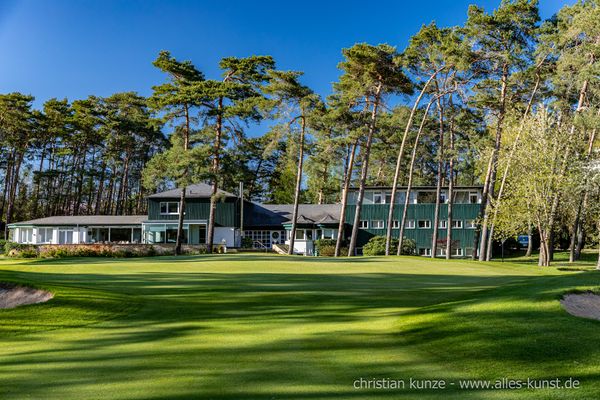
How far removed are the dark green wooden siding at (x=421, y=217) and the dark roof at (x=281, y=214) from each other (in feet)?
10.9

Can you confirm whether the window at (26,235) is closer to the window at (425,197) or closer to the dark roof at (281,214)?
the dark roof at (281,214)

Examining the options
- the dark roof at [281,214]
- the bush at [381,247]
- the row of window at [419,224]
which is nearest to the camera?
the bush at [381,247]

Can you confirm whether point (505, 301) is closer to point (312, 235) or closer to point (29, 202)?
point (312, 235)

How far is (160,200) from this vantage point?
59.4 meters

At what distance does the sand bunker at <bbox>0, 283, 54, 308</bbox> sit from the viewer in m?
13.7

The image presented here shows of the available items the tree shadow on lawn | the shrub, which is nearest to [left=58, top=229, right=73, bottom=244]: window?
the shrub

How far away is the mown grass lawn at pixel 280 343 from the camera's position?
22.9 ft

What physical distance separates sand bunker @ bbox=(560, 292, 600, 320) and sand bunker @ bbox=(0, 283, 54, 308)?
1190 cm

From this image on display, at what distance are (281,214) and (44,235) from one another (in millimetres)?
26900

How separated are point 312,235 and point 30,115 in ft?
116

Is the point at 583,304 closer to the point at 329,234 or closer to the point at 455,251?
the point at 329,234

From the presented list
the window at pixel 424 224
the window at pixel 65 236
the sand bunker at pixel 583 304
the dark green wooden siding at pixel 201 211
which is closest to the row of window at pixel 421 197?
the window at pixel 424 224

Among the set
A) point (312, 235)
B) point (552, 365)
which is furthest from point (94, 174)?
point (552, 365)

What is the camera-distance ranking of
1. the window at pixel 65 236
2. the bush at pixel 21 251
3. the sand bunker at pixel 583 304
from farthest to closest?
1. the window at pixel 65 236
2. the bush at pixel 21 251
3. the sand bunker at pixel 583 304
